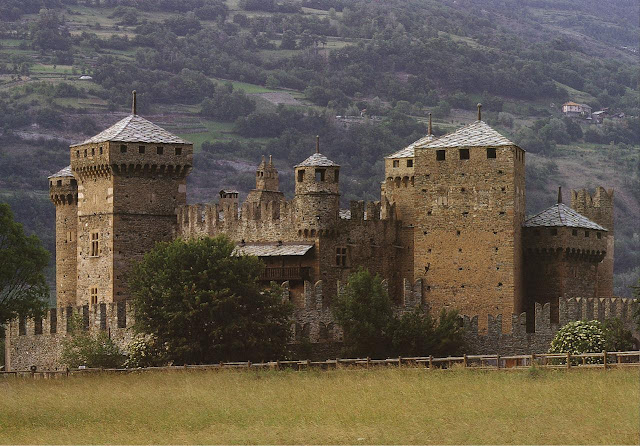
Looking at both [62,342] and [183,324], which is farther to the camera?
[62,342]

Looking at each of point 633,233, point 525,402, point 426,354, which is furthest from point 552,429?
point 633,233

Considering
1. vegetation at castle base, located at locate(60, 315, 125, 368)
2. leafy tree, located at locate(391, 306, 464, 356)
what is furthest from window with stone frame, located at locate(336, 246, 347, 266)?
vegetation at castle base, located at locate(60, 315, 125, 368)

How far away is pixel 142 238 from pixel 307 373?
72.0 ft

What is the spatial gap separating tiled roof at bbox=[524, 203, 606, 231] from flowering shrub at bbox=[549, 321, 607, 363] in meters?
9.21

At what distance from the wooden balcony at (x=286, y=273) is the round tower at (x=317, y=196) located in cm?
165

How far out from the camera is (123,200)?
268 ft

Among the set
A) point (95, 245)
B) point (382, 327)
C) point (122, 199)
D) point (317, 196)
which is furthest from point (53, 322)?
point (382, 327)

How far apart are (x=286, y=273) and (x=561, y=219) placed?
12232 mm

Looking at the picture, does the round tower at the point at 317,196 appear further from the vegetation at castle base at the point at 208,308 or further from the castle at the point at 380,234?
the vegetation at castle base at the point at 208,308

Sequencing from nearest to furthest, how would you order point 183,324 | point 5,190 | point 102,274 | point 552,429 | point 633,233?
point 552,429
point 183,324
point 102,274
point 5,190
point 633,233

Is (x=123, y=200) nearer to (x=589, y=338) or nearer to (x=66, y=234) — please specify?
(x=66, y=234)

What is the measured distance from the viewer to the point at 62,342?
77.2 meters

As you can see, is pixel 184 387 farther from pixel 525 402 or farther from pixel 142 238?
pixel 142 238

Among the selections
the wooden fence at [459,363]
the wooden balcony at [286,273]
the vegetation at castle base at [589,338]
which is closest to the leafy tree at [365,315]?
the wooden fence at [459,363]
